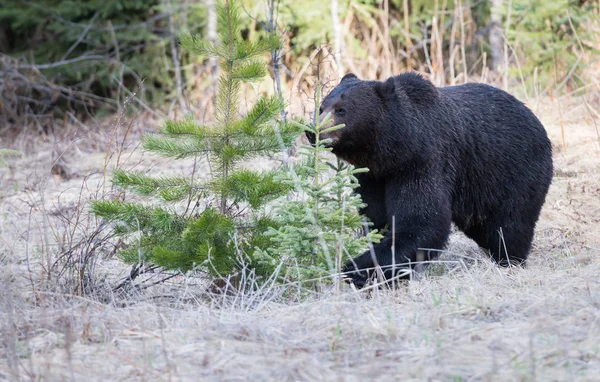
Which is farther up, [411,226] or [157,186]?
[157,186]

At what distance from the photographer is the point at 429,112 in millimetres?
5738

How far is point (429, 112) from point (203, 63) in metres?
9.76

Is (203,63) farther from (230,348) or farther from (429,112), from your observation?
(230,348)

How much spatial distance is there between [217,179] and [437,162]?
176 cm

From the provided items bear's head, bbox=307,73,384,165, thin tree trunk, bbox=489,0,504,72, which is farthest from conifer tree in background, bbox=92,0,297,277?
thin tree trunk, bbox=489,0,504,72

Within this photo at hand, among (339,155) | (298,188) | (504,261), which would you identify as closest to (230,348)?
(298,188)

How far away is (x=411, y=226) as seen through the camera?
5469mm

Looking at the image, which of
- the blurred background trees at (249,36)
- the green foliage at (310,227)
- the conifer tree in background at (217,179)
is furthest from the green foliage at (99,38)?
the green foliage at (310,227)

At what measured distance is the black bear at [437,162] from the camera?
5.45m

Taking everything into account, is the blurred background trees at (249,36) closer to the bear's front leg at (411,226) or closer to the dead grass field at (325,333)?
the bear's front leg at (411,226)

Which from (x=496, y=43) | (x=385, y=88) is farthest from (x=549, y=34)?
(x=385, y=88)

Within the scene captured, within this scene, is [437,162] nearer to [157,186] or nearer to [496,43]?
[157,186]

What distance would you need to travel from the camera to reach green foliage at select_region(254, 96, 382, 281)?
190 inches

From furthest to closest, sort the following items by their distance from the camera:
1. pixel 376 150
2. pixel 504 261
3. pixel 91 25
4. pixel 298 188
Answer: pixel 91 25 → pixel 504 261 → pixel 376 150 → pixel 298 188
